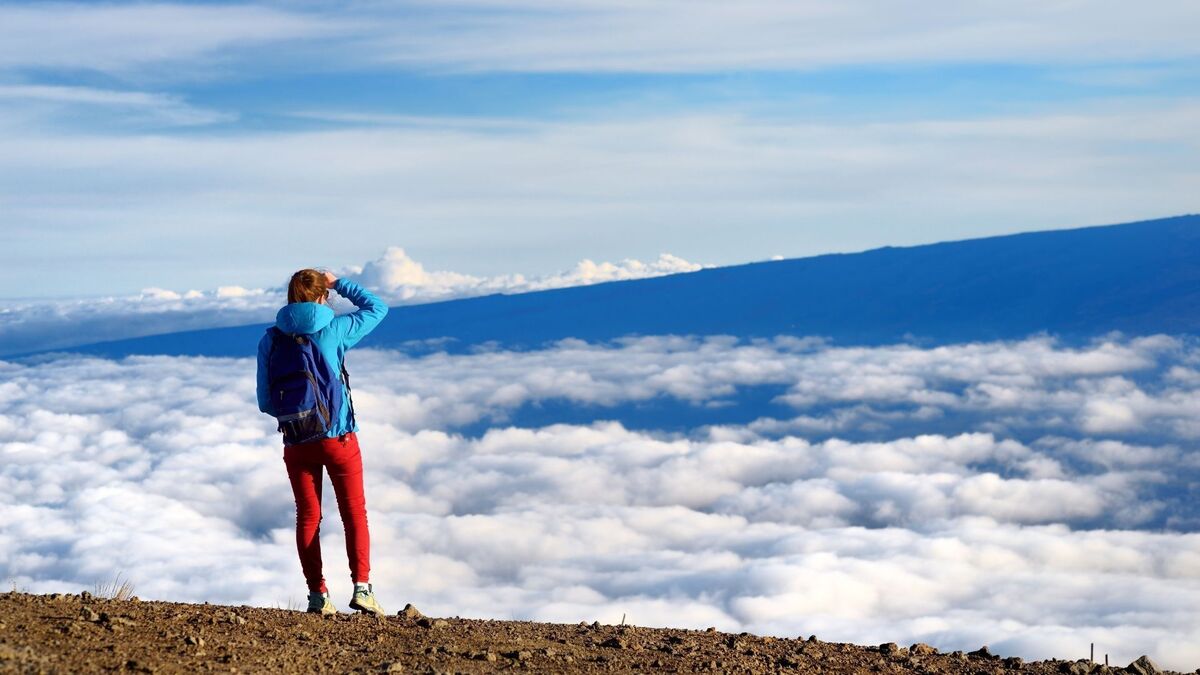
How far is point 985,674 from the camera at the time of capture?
738cm

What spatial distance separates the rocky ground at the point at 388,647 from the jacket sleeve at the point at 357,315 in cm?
176

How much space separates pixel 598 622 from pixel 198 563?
305 ft

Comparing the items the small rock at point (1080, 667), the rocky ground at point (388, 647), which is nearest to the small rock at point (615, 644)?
the rocky ground at point (388, 647)

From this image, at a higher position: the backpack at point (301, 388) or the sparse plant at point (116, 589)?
the backpack at point (301, 388)

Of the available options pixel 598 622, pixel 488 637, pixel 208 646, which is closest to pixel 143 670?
pixel 208 646

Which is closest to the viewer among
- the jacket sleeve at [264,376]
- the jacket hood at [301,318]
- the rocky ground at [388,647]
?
A: the rocky ground at [388,647]

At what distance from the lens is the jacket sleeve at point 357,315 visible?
7.77m

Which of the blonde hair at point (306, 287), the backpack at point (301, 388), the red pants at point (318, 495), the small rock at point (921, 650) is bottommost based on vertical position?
the small rock at point (921, 650)

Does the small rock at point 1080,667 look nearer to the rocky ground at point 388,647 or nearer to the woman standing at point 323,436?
the rocky ground at point 388,647

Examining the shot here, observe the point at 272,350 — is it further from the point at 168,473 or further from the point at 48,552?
the point at 168,473

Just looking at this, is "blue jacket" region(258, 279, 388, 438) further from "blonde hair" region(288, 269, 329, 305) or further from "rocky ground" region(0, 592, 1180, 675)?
"rocky ground" region(0, 592, 1180, 675)

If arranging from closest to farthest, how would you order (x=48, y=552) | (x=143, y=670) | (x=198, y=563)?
(x=143, y=670) < (x=198, y=563) < (x=48, y=552)

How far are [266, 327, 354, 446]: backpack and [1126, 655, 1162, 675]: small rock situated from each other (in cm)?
504

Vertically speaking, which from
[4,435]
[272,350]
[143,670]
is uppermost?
[4,435]
